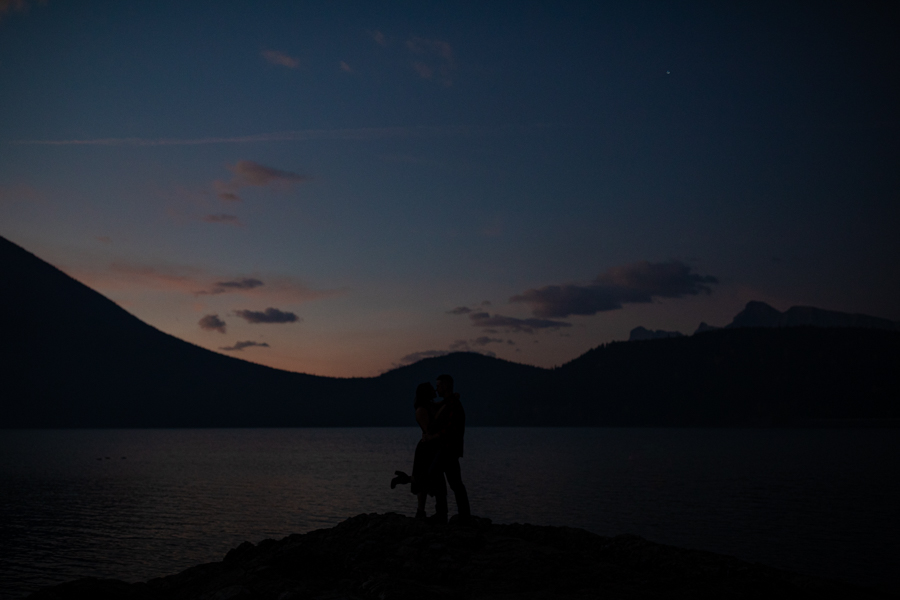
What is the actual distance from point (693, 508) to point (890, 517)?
11.2 meters

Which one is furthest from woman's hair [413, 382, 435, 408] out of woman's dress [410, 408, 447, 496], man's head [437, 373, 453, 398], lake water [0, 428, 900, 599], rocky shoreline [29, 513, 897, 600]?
lake water [0, 428, 900, 599]

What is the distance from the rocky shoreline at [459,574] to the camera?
11.3 metres

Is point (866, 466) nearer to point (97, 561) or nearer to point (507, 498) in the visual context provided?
point (507, 498)

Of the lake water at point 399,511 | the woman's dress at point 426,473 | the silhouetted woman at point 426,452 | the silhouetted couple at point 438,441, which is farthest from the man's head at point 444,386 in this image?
the lake water at point 399,511

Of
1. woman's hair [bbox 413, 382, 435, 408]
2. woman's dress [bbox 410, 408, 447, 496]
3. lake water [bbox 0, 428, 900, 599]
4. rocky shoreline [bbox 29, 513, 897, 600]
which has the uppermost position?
woman's hair [bbox 413, 382, 435, 408]

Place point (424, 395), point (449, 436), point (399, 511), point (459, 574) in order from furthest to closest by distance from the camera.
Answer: point (399, 511) → point (424, 395) → point (449, 436) → point (459, 574)

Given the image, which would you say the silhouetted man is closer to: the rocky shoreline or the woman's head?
the woman's head

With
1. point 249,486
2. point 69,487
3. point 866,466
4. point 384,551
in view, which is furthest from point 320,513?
point 866,466

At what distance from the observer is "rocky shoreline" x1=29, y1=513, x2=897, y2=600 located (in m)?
11.3

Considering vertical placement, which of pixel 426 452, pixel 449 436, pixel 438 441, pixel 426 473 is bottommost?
pixel 426 473

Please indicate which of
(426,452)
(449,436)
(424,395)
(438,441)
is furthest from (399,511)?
(424,395)

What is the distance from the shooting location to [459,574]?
479 inches

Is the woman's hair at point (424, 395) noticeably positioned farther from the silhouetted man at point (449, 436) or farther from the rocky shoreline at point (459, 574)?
the rocky shoreline at point (459, 574)

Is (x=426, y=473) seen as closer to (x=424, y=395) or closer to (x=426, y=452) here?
(x=426, y=452)
